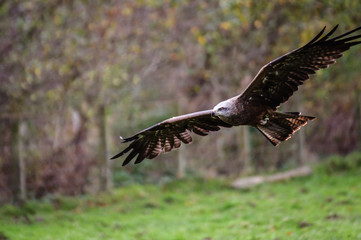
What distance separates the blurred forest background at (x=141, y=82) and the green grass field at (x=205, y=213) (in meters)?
1.21

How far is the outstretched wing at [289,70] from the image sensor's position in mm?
5629

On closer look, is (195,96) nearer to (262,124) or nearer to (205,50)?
(205,50)

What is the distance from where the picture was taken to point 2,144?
34.1ft

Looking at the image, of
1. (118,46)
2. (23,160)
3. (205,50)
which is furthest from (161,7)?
(23,160)

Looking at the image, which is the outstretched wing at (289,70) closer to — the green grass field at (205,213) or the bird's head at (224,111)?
the bird's head at (224,111)

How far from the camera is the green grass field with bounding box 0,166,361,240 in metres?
7.40

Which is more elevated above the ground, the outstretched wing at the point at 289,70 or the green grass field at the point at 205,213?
the outstretched wing at the point at 289,70

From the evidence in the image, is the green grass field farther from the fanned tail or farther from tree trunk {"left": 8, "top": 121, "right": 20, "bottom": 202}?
the fanned tail

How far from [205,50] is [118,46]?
11.7 feet

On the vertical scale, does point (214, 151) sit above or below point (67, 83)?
below

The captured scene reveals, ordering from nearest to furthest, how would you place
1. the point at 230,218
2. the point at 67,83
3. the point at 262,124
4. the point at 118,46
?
the point at 262,124
the point at 230,218
the point at 67,83
the point at 118,46

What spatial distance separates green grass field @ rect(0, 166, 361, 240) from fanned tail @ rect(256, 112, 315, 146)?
1.47 metres

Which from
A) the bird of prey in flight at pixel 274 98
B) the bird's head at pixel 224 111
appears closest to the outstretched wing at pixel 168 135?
the bird of prey in flight at pixel 274 98

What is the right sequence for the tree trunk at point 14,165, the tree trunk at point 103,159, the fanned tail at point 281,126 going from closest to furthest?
the fanned tail at point 281,126 < the tree trunk at point 14,165 < the tree trunk at point 103,159
